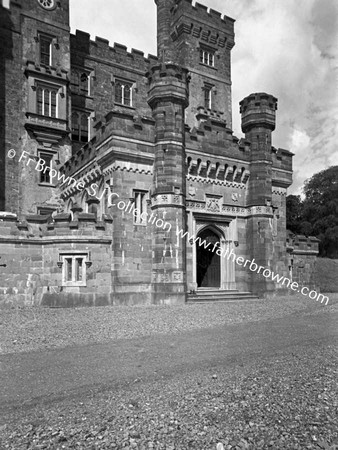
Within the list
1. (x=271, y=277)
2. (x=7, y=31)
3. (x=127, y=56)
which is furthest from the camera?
(x=127, y=56)

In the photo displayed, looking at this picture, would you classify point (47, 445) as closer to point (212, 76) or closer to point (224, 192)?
point (224, 192)

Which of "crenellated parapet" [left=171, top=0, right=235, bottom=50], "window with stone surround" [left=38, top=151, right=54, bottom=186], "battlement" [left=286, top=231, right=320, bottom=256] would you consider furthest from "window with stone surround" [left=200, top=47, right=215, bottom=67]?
"battlement" [left=286, top=231, right=320, bottom=256]

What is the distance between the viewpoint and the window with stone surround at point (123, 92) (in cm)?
2947

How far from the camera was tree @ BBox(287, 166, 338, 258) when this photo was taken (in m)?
40.9

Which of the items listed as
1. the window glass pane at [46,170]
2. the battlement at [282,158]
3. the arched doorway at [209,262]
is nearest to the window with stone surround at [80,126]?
the window glass pane at [46,170]

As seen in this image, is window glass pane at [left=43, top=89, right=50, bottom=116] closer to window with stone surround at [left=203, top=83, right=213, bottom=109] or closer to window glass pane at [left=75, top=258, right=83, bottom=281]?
window glass pane at [left=75, top=258, right=83, bottom=281]

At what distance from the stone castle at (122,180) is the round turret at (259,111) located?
0.06 metres

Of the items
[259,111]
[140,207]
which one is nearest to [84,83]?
[259,111]

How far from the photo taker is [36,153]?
24.5 meters

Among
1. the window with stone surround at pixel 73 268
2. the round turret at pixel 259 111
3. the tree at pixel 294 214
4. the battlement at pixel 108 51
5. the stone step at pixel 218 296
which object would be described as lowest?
the stone step at pixel 218 296

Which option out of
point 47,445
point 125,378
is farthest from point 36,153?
point 47,445

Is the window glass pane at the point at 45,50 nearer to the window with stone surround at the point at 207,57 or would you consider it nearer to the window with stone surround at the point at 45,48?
the window with stone surround at the point at 45,48

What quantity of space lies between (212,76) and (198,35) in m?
3.37

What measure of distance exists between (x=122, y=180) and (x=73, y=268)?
4226 mm
